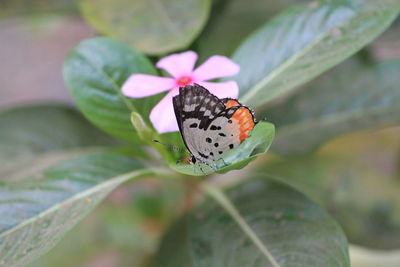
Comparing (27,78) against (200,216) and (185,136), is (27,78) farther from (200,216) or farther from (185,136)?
(185,136)

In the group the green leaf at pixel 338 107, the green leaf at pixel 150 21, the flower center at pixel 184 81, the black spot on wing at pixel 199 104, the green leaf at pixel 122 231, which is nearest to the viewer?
the black spot on wing at pixel 199 104

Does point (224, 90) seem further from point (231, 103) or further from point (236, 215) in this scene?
point (236, 215)

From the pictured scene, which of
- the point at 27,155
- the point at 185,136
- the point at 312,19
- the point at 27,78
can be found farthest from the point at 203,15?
the point at 27,78

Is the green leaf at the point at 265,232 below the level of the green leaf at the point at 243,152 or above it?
below

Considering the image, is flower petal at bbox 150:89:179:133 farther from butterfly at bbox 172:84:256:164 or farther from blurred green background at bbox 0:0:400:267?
blurred green background at bbox 0:0:400:267

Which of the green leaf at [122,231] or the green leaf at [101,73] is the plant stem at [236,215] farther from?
the green leaf at [122,231]

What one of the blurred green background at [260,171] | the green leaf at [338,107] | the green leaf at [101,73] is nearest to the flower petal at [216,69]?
the green leaf at [101,73]

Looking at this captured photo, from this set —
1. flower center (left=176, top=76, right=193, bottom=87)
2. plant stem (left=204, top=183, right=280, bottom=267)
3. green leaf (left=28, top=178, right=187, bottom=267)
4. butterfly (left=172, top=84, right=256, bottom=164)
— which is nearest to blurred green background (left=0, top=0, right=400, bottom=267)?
green leaf (left=28, top=178, right=187, bottom=267)
